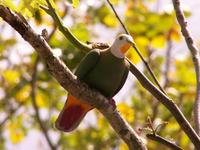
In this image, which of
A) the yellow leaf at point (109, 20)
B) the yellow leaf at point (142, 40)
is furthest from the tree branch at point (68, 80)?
the yellow leaf at point (109, 20)

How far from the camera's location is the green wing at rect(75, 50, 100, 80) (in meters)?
1.82

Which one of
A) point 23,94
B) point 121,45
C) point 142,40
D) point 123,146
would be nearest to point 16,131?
point 23,94

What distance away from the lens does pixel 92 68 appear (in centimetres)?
193

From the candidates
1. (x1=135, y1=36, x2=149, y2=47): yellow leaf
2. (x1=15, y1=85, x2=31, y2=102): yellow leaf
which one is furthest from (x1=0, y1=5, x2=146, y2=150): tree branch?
(x1=15, y1=85, x2=31, y2=102): yellow leaf

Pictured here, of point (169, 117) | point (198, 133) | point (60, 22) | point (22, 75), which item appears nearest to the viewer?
point (60, 22)

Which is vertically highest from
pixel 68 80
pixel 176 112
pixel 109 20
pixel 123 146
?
pixel 68 80

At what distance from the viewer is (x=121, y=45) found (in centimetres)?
186

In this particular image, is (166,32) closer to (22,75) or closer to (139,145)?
(22,75)

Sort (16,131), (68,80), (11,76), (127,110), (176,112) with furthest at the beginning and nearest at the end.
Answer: (16,131) → (11,76) → (127,110) → (176,112) → (68,80)

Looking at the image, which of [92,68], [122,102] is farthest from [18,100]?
[92,68]

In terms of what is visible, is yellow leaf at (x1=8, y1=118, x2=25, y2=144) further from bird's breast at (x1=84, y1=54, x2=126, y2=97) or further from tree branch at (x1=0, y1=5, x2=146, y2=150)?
tree branch at (x1=0, y1=5, x2=146, y2=150)

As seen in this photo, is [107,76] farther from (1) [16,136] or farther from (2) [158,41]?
(1) [16,136]

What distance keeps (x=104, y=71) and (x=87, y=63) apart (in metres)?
0.10

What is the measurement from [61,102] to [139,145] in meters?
2.87
